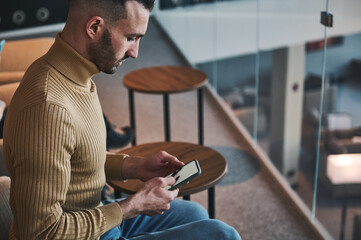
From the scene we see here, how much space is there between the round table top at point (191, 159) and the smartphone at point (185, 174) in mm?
126

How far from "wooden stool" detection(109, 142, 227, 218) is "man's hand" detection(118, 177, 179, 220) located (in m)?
0.26

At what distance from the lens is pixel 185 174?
146 centimetres

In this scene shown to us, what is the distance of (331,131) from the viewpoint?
2.27 metres

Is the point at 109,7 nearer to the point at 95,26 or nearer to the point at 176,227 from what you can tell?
Answer: the point at 95,26

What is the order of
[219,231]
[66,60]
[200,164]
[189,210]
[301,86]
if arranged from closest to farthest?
[66,60]
[219,231]
[189,210]
[200,164]
[301,86]

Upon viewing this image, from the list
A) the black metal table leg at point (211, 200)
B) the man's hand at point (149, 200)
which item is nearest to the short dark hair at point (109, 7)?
the man's hand at point (149, 200)

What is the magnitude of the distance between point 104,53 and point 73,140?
248 millimetres

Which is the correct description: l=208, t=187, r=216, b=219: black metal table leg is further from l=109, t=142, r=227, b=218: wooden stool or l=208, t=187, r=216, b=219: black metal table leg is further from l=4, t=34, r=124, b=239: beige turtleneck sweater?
l=4, t=34, r=124, b=239: beige turtleneck sweater

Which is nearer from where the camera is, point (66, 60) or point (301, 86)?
point (66, 60)

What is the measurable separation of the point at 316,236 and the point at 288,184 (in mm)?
555

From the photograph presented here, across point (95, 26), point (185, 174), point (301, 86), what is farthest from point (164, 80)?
point (95, 26)

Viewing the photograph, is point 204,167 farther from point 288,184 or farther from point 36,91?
point 288,184

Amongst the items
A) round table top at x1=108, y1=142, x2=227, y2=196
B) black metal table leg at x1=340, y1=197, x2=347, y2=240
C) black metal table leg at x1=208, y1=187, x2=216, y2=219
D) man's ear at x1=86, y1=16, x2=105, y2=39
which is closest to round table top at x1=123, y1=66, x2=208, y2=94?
round table top at x1=108, y1=142, x2=227, y2=196

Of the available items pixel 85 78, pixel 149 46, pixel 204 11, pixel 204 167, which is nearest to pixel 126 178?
pixel 204 167
